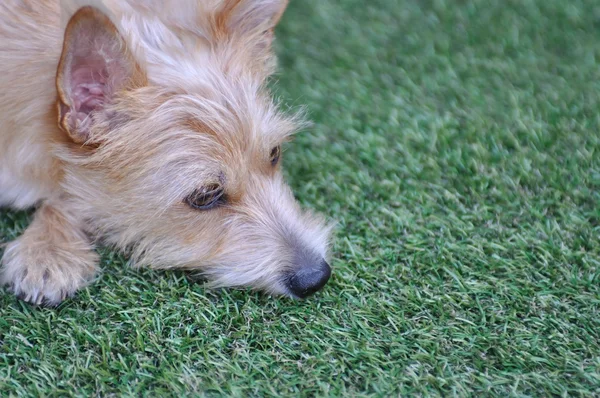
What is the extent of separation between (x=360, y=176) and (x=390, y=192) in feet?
0.63

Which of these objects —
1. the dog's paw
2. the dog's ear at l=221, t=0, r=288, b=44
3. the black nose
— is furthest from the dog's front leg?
the dog's ear at l=221, t=0, r=288, b=44

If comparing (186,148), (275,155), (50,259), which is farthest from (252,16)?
(50,259)

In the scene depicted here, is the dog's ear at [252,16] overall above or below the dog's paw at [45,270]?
above

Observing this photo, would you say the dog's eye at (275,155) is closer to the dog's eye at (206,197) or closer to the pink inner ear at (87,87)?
the dog's eye at (206,197)

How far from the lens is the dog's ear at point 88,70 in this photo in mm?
2324

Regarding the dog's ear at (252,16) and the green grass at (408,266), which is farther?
the dog's ear at (252,16)

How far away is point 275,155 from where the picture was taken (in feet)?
9.73

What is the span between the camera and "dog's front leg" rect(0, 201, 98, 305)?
268cm

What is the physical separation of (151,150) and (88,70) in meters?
0.39

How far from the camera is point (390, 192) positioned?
3.31m

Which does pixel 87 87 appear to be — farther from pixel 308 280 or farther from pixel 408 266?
pixel 408 266

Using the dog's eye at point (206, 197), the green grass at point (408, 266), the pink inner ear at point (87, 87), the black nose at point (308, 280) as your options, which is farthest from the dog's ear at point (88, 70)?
the black nose at point (308, 280)

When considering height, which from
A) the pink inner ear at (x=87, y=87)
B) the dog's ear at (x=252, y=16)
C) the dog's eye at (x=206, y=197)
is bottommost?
the dog's eye at (x=206, y=197)

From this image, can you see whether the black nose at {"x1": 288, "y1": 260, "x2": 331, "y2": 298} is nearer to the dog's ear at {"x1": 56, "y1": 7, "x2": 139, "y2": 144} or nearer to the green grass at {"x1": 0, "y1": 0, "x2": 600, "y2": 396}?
the green grass at {"x1": 0, "y1": 0, "x2": 600, "y2": 396}
